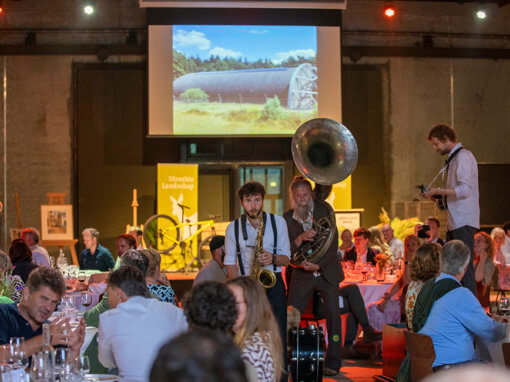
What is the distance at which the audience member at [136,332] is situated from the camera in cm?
324

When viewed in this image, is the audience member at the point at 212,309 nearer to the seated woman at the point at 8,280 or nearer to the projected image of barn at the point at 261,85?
the seated woman at the point at 8,280

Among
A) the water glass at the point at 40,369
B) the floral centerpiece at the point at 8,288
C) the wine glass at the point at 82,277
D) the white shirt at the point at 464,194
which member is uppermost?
the white shirt at the point at 464,194

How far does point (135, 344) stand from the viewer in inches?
128

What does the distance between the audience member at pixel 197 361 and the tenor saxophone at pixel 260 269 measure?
407cm

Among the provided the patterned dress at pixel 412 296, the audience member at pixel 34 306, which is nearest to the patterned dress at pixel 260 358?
the audience member at pixel 34 306

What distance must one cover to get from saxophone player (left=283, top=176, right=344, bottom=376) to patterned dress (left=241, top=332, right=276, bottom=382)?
10.9 feet

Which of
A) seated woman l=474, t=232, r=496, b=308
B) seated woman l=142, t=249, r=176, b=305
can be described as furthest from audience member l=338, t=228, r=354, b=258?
seated woman l=142, t=249, r=176, b=305

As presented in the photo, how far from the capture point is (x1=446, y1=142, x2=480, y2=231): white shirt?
587cm

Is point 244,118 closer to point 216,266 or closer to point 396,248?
point 396,248

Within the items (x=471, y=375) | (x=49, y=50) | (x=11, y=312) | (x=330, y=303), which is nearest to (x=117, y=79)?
(x=49, y=50)

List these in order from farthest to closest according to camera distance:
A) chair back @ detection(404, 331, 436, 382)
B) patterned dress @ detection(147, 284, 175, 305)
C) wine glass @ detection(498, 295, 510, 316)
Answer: wine glass @ detection(498, 295, 510, 316)
patterned dress @ detection(147, 284, 175, 305)
chair back @ detection(404, 331, 436, 382)

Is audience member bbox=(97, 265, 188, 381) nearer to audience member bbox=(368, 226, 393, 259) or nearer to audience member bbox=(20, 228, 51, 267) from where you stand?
audience member bbox=(20, 228, 51, 267)

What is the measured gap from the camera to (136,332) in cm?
326

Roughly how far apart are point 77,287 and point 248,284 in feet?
14.2
